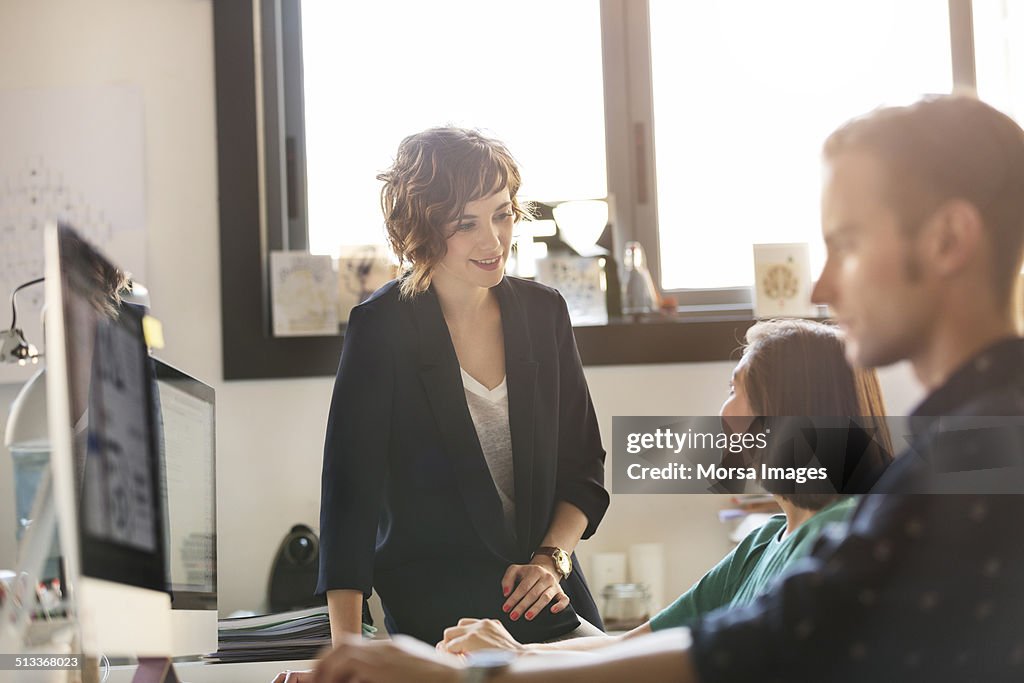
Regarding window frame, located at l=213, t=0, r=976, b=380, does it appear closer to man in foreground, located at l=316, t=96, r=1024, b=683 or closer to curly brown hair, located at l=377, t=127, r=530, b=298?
curly brown hair, located at l=377, t=127, r=530, b=298

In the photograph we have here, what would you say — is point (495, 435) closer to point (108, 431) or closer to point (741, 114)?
point (108, 431)

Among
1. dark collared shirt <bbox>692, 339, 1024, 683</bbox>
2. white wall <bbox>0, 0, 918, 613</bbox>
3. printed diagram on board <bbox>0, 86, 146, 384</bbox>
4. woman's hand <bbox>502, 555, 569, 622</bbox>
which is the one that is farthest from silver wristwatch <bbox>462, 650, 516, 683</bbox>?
printed diagram on board <bbox>0, 86, 146, 384</bbox>

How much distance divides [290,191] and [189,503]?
100cm

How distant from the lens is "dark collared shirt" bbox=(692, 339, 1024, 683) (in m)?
0.47

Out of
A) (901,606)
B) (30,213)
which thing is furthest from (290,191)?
(901,606)

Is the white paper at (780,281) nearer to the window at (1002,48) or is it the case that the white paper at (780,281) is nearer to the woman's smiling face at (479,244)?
the window at (1002,48)

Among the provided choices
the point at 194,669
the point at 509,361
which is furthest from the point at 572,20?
the point at 194,669

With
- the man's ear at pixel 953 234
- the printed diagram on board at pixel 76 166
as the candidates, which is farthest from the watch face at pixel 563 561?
the printed diagram on board at pixel 76 166

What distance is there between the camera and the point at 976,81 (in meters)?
1.33

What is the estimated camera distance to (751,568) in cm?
72

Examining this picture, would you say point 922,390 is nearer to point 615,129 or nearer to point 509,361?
point 509,361

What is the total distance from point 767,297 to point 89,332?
1.15 meters

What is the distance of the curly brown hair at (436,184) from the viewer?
857 millimetres

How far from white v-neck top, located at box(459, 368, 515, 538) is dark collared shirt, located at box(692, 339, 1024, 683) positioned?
0.38 m
